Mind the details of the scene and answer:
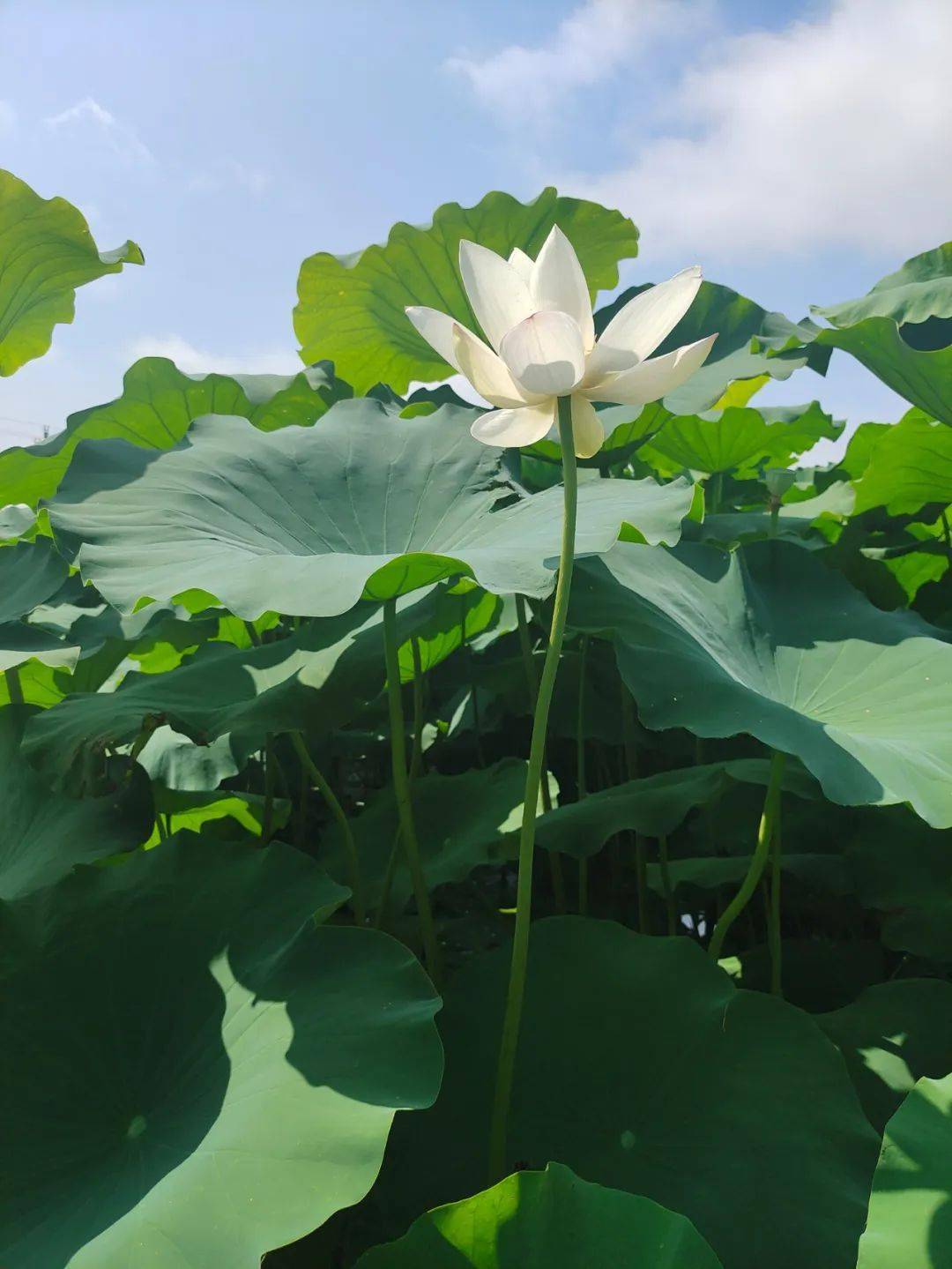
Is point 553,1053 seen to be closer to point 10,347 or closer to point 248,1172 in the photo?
point 248,1172

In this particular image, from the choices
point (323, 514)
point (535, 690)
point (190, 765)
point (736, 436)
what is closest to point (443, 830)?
point (535, 690)

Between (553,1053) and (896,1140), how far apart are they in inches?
12.5

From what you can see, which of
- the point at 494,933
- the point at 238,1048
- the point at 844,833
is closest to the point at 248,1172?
the point at 238,1048

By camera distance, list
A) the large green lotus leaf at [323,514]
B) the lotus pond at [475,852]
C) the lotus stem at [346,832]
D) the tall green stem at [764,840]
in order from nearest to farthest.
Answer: the lotus pond at [475,852] < the large green lotus leaf at [323,514] < the tall green stem at [764,840] < the lotus stem at [346,832]

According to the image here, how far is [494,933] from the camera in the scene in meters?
1.33

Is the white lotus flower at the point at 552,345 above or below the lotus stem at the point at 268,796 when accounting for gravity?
above

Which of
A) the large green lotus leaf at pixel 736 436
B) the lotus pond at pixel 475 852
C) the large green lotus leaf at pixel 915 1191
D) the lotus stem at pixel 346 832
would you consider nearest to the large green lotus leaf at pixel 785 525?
the lotus pond at pixel 475 852

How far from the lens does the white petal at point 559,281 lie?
0.69m

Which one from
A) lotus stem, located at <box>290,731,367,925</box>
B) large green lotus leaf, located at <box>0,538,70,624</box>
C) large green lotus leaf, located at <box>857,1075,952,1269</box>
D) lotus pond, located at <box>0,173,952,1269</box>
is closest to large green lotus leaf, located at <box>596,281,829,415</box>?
lotus pond, located at <box>0,173,952,1269</box>

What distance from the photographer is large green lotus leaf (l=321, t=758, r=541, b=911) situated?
3.71 ft

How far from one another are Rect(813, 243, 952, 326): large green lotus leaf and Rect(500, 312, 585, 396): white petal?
0.74m

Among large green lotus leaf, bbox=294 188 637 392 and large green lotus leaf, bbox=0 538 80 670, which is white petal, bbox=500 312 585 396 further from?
large green lotus leaf, bbox=294 188 637 392

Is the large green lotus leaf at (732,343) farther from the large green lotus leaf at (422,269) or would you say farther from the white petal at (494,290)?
the white petal at (494,290)

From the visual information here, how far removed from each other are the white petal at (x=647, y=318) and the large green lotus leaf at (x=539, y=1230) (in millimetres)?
516
